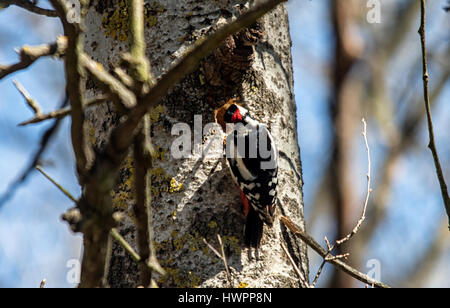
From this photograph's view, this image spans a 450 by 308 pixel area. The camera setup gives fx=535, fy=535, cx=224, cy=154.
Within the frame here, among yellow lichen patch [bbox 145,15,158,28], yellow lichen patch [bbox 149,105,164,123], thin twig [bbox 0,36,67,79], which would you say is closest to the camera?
thin twig [bbox 0,36,67,79]

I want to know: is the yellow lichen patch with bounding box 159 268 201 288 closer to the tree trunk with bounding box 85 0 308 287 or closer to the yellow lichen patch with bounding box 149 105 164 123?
the tree trunk with bounding box 85 0 308 287

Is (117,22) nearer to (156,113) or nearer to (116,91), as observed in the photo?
(156,113)

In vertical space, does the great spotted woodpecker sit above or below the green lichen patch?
below

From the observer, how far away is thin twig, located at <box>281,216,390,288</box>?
2059mm

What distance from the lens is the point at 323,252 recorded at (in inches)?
85.1

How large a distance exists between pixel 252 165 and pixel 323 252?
2.47ft

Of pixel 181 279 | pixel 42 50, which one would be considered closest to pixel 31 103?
pixel 42 50

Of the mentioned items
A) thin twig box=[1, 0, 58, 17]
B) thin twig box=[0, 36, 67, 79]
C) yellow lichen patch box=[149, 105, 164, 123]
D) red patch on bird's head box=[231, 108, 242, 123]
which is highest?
thin twig box=[1, 0, 58, 17]

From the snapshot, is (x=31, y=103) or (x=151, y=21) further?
(x=151, y=21)

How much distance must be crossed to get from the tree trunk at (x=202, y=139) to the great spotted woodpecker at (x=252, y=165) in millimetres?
45

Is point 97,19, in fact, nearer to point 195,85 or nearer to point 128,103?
point 195,85

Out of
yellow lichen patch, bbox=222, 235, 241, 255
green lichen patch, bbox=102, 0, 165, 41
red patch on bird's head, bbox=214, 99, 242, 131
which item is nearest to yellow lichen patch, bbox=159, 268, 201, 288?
yellow lichen patch, bbox=222, 235, 241, 255

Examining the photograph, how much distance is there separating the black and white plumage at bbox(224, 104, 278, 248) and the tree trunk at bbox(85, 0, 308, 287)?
0.05 m

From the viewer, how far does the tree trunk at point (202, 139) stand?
2.05 meters
